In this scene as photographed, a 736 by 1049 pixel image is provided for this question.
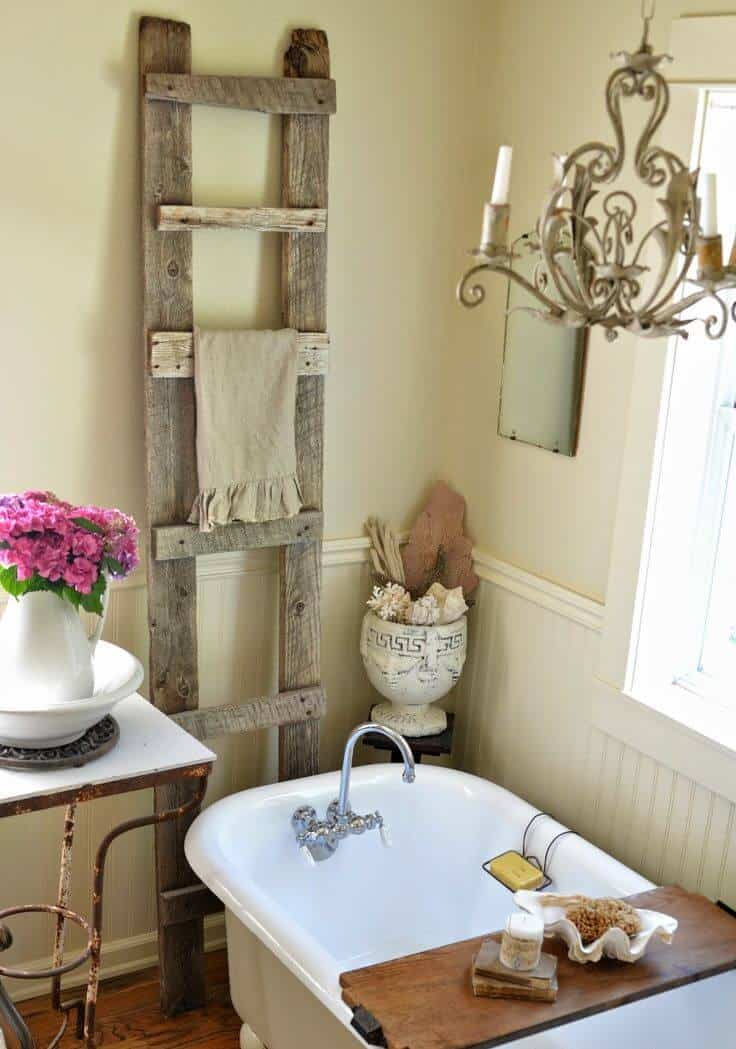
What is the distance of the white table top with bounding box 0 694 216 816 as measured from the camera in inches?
87.1

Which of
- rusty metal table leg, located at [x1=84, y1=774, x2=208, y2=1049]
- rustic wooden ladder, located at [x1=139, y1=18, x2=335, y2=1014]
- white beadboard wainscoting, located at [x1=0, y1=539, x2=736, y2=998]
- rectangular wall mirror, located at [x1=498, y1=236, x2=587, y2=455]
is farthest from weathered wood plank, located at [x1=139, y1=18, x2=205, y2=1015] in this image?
rectangular wall mirror, located at [x1=498, y1=236, x2=587, y2=455]

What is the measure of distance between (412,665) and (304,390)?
76cm

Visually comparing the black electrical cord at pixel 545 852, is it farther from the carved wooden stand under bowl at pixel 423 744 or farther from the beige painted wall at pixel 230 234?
the beige painted wall at pixel 230 234

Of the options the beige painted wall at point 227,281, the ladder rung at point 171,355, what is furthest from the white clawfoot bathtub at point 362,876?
the ladder rung at point 171,355

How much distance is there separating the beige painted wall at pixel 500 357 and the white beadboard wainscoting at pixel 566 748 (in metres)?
0.12

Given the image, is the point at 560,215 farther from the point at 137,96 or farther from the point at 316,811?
the point at 316,811

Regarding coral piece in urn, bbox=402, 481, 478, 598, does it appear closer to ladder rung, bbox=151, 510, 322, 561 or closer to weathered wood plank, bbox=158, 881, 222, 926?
ladder rung, bbox=151, 510, 322, 561

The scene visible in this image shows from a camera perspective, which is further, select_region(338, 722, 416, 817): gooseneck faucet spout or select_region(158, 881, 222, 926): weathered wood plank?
select_region(158, 881, 222, 926): weathered wood plank

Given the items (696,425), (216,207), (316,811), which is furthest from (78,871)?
(696,425)

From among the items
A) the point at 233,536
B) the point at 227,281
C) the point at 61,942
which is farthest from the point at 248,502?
the point at 61,942

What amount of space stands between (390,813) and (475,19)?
2.04m

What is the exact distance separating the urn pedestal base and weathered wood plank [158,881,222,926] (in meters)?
0.61

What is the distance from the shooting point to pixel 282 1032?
2.55m

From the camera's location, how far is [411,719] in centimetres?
320
